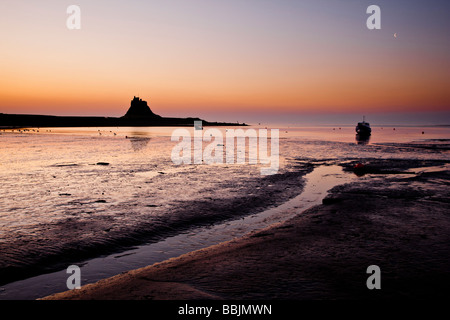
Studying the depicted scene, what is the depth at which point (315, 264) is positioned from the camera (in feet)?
20.6

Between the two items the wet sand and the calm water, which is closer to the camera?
the wet sand

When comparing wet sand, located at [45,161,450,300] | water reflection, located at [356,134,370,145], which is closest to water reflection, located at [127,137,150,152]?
wet sand, located at [45,161,450,300]

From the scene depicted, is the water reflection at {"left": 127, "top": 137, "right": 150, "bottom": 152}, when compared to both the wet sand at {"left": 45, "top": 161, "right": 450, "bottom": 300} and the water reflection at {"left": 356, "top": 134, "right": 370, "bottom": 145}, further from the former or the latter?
the water reflection at {"left": 356, "top": 134, "right": 370, "bottom": 145}

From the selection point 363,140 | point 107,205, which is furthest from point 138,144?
point 363,140

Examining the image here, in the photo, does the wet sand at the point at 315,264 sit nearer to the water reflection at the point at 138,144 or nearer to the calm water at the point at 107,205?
the calm water at the point at 107,205

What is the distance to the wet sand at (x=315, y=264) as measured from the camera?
16.8 feet

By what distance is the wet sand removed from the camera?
16.8 feet

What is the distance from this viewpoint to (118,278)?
19.4 feet

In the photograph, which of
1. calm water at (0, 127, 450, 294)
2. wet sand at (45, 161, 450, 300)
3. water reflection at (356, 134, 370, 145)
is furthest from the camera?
water reflection at (356, 134, 370, 145)

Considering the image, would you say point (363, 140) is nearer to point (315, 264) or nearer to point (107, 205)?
point (107, 205)

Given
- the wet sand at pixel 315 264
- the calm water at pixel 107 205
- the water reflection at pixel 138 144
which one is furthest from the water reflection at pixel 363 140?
the wet sand at pixel 315 264

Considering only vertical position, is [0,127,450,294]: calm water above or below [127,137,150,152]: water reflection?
below
